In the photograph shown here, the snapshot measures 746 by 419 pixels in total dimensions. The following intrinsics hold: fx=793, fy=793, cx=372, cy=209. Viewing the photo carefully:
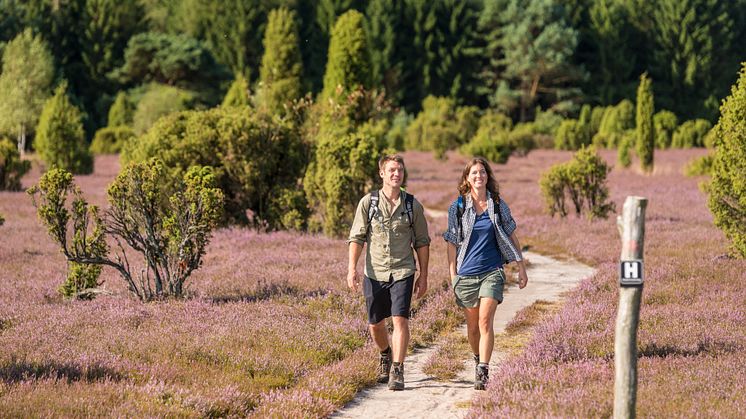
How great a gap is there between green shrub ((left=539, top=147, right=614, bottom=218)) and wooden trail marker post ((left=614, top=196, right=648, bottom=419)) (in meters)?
14.4

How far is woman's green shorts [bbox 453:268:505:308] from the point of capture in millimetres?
7230

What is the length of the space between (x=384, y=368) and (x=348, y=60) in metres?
35.0

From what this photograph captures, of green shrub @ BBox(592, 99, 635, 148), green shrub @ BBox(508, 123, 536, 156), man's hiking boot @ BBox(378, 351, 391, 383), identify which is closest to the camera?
man's hiking boot @ BBox(378, 351, 391, 383)

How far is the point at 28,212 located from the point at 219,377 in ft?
56.9

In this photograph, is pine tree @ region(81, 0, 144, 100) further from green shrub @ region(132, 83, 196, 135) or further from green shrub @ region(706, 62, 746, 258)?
green shrub @ region(706, 62, 746, 258)

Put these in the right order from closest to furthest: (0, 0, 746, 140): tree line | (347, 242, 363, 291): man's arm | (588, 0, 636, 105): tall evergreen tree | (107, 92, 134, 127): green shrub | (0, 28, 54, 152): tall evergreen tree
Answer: (347, 242, 363, 291): man's arm → (0, 28, 54, 152): tall evergreen tree → (107, 92, 134, 127): green shrub → (0, 0, 746, 140): tree line → (588, 0, 636, 105): tall evergreen tree

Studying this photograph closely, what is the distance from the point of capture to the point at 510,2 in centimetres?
7162

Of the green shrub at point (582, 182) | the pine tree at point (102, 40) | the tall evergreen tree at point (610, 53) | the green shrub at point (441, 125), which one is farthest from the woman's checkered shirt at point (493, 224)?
the tall evergreen tree at point (610, 53)

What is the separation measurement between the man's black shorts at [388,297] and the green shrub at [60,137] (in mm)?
28246

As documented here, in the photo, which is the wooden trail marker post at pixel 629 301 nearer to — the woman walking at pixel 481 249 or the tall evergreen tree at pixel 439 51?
the woman walking at pixel 481 249

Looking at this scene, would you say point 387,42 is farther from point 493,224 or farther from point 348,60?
point 493,224

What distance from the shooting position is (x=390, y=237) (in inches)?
290

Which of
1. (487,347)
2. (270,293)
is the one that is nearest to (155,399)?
(487,347)

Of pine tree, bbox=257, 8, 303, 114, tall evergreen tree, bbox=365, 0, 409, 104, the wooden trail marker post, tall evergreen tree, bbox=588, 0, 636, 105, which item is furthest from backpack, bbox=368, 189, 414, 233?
tall evergreen tree, bbox=588, 0, 636, 105
